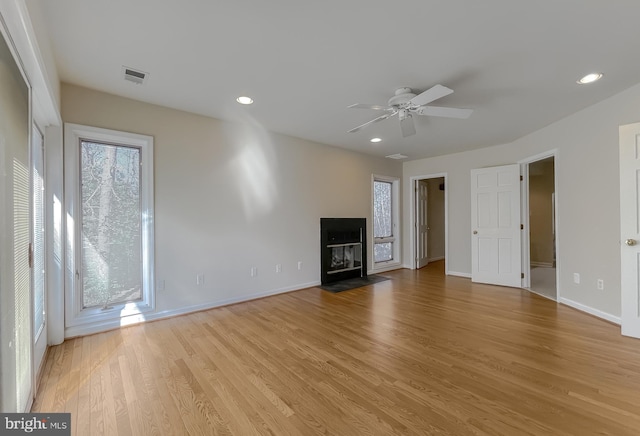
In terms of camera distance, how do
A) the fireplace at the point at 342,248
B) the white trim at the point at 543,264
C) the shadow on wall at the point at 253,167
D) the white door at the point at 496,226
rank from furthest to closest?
the white trim at the point at 543,264, the fireplace at the point at 342,248, the white door at the point at 496,226, the shadow on wall at the point at 253,167

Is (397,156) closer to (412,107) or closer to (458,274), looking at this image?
(458,274)

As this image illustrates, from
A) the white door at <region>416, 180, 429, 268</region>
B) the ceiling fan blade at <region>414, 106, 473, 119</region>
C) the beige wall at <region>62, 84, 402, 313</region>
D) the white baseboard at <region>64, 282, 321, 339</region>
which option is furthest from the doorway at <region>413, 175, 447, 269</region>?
the white baseboard at <region>64, 282, 321, 339</region>

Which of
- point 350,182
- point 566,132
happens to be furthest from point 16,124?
point 566,132

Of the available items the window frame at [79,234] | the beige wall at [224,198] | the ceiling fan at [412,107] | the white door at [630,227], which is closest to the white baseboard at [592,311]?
the white door at [630,227]

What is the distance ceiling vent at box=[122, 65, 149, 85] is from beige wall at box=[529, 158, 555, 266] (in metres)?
7.58

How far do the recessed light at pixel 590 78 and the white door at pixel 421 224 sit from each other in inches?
147

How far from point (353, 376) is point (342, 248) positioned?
3358 mm

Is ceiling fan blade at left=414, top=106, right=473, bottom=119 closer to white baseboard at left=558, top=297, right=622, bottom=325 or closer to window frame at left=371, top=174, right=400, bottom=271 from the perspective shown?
white baseboard at left=558, top=297, right=622, bottom=325

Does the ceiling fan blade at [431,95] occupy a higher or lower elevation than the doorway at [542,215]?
higher

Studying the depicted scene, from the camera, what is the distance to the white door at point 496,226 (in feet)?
15.0

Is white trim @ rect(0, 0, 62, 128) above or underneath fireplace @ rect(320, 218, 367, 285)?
above

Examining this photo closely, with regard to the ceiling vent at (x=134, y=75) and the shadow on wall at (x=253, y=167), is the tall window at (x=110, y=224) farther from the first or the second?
the shadow on wall at (x=253, y=167)

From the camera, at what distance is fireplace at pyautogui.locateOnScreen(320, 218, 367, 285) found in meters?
4.91

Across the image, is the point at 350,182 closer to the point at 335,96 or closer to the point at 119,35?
the point at 335,96
